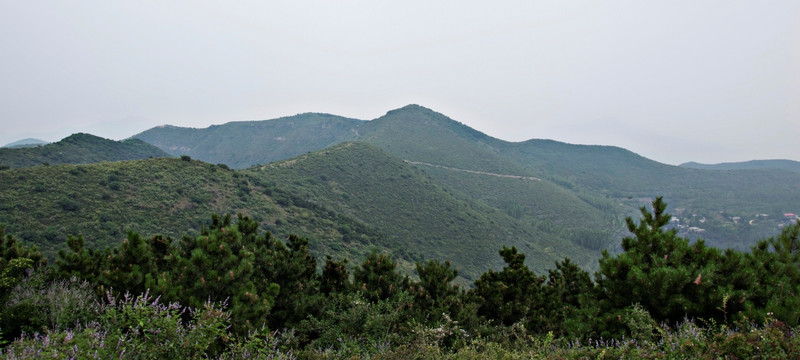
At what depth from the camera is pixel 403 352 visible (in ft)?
14.3

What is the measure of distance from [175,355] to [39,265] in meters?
5.24

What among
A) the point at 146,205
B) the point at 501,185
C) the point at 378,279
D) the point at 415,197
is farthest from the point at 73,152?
the point at 501,185

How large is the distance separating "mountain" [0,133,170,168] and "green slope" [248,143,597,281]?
27.9 metres

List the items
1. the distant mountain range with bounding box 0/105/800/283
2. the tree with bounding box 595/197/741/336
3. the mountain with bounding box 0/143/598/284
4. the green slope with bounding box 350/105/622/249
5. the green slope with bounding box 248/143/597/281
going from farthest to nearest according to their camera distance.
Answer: the green slope with bounding box 350/105/622/249 < the green slope with bounding box 248/143/597/281 < the distant mountain range with bounding box 0/105/800/283 < the mountain with bounding box 0/143/598/284 < the tree with bounding box 595/197/741/336

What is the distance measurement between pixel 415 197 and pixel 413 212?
18.8 feet

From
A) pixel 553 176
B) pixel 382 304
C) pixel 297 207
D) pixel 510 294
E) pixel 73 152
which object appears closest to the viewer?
pixel 382 304

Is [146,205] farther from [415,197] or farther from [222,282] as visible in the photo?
[415,197]

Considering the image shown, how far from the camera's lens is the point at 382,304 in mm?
6746

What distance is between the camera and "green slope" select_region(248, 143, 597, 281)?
5144 centimetres

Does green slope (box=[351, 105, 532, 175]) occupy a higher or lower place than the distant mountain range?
higher

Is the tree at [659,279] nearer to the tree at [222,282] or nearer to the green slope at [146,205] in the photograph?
the tree at [222,282]

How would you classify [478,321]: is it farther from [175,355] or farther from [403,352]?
[175,355]

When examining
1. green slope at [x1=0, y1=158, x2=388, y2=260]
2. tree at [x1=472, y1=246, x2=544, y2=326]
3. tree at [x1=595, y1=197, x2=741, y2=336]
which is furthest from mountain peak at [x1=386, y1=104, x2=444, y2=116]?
tree at [x1=595, y1=197, x2=741, y2=336]

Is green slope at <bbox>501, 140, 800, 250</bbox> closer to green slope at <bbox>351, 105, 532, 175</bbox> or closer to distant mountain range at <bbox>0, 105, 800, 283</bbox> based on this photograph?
distant mountain range at <bbox>0, 105, 800, 283</bbox>
